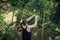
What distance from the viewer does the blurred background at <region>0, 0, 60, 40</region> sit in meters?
4.45

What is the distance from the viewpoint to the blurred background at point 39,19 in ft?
14.6

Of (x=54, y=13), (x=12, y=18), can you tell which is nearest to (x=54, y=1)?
(x=54, y=13)

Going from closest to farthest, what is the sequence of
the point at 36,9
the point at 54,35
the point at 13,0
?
the point at 54,35
the point at 36,9
the point at 13,0

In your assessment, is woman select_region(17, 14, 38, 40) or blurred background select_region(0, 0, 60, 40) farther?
blurred background select_region(0, 0, 60, 40)

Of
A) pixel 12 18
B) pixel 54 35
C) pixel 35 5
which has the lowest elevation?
pixel 54 35

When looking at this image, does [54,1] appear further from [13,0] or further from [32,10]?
[13,0]

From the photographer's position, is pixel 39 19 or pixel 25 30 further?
pixel 39 19

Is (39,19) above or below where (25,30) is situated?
above

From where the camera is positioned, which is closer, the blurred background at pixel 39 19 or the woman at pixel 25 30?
the woman at pixel 25 30

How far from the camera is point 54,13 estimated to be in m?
4.80

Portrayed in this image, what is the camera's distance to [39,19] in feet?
Result: 14.8

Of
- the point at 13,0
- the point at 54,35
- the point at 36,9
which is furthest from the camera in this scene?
the point at 13,0

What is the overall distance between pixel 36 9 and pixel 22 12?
0.33m

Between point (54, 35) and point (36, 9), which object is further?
point (36, 9)
